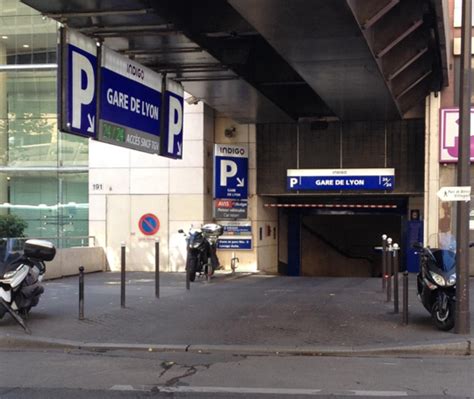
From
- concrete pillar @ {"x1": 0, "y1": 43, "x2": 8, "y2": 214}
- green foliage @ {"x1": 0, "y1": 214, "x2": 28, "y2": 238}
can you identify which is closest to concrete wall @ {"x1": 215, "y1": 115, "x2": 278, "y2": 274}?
green foliage @ {"x1": 0, "y1": 214, "x2": 28, "y2": 238}

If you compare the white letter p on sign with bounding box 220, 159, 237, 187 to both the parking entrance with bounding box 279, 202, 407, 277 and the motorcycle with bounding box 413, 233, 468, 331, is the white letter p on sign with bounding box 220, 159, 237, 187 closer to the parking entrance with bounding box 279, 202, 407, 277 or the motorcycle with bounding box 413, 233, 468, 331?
the parking entrance with bounding box 279, 202, 407, 277

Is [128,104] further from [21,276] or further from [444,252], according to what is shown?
[444,252]

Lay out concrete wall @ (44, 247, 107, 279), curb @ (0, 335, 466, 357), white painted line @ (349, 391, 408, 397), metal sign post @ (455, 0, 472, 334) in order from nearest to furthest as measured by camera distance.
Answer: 1. white painted line @ (349, 391, 408, 397)
2. curb @ (0, 335, 466, 357)
3. metal sign post @ (455, 0, 472, 334)
4. concrete wall @ (44, 247, 107, 279)

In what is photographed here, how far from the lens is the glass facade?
20266mm

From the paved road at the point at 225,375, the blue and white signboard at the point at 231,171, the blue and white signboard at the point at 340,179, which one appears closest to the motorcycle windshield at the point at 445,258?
the paved road at the point at 225,375

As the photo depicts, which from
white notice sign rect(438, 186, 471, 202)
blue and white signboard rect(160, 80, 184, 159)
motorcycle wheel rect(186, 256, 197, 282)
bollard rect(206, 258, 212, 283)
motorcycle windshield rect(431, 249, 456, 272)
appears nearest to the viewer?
white notice sign rect(438, 186, 471, 202)

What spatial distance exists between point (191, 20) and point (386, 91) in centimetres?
567

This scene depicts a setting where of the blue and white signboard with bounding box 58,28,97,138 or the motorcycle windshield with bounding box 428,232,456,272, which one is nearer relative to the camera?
the blue and white signboard with bounding box 58,28,97,138

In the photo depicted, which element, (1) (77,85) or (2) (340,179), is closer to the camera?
(1) (77,85)

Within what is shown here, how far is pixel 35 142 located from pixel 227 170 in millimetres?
6464

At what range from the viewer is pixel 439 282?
9336 mm

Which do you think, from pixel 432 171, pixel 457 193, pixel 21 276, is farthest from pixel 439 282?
pixel 432 171

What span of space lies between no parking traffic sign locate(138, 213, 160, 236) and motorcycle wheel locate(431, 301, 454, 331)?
36.4 feet

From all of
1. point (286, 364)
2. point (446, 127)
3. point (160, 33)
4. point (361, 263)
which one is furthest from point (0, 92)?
point (361, 263)
